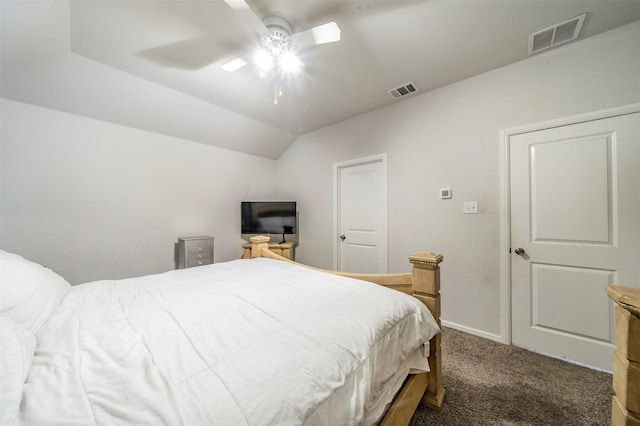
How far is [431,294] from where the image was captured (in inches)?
50.6

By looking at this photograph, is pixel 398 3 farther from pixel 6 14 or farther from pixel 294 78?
pixel 6 14

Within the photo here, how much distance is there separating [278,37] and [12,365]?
205 centimetres

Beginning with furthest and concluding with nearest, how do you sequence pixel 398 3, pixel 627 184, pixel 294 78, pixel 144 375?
pixel 294 78
pixel 627 184
pixel 398 3
pixel 144 375

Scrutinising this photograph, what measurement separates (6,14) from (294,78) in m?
2.09

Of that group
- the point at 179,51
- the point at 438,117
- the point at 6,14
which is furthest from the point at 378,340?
the point at 6,14

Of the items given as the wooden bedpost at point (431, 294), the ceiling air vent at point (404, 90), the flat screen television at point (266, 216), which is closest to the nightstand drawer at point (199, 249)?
the flat screen television at point (266, 216)

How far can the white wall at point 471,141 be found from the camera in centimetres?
175

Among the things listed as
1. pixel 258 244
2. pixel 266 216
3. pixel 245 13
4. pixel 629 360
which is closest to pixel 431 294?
pixel 629 360

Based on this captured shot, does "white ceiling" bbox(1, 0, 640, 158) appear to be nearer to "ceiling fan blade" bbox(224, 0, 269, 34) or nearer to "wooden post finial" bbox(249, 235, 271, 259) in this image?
"ceiling fan blade" bbox(224, 0, 269, 34)

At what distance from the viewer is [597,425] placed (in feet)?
4.11

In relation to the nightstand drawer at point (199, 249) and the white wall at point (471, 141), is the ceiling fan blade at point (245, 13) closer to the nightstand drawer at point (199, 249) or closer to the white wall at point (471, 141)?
the white wall at point (471, 141)

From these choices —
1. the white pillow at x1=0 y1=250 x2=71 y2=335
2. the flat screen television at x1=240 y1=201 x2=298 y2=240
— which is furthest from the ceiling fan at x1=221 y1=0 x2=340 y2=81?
the flat screen television at x1=240 y1=201 x2=298 y2=240

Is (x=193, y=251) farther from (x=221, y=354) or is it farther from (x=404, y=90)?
(x=404, y=90)

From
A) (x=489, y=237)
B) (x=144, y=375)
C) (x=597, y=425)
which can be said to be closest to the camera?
(x=144, y=375)
